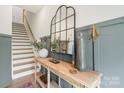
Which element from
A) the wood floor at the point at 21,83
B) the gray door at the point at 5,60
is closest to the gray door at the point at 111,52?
the wood floor at the point at 21,83

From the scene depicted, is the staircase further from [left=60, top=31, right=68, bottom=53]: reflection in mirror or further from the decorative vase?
[left=60, top=31, right=68, bottom=53]: reflection in mirror

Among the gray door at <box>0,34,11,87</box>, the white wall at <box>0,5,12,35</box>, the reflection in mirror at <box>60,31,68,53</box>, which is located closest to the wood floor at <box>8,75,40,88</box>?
the gray door at <box>0,34,11,87</box>

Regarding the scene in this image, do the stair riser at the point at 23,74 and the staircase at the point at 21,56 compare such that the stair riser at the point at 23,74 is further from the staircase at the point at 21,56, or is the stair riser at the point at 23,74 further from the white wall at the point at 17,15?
the white wall at the point at 17,15

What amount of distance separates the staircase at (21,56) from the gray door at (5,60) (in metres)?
0.47

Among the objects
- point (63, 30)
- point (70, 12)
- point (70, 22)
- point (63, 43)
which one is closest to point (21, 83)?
point (63, 43)

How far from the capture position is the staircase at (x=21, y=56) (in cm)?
312

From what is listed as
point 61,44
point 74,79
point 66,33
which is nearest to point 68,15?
point 66,33

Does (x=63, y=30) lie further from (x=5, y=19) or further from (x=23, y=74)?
(x=23, y=74)

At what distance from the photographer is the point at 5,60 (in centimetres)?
240

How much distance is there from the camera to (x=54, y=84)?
2256 millimetres
